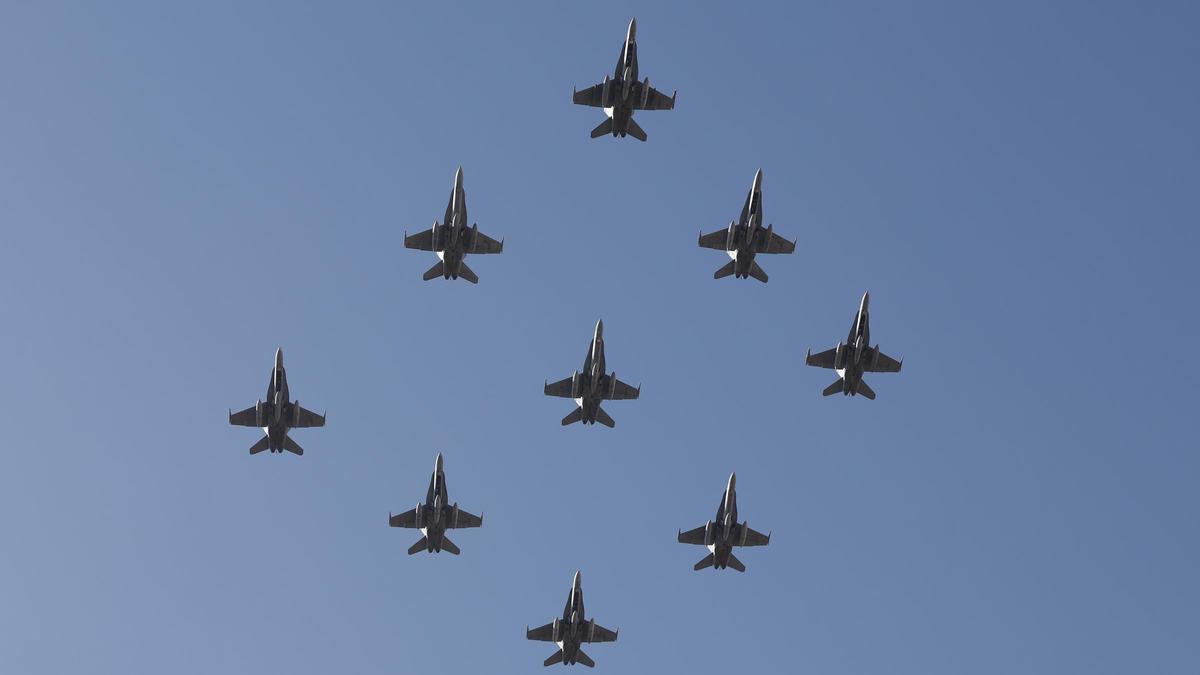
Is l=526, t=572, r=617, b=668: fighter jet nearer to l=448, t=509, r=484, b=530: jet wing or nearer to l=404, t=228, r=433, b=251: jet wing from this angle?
l=448, t=509, r=484, b=530: jet wing

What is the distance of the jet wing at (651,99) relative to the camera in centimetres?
12262

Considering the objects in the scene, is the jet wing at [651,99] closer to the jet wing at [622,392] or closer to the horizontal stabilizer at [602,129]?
the horizontal stabilizer at [602,129]

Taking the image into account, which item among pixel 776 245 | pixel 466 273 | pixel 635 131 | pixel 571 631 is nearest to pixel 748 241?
pixel 776 245

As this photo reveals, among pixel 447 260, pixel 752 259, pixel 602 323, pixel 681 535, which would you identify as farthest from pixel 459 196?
pixel 681 535

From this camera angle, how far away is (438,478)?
127062mm

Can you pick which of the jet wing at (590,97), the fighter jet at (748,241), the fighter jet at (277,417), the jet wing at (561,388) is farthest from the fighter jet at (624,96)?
the fighter jet at (277,417)

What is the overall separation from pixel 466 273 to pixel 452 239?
3.53m

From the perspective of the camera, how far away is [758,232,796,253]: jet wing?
415 feet

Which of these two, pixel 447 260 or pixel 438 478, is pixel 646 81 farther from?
pixel 438 478

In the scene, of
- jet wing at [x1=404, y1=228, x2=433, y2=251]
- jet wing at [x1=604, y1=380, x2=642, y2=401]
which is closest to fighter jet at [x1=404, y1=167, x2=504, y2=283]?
jet wing at [x1=404, y1=228, x2=433, y2=251]

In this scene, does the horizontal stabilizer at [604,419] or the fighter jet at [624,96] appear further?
the horizontal stabilizer at [604,419]

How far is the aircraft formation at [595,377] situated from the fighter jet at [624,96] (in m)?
0.07

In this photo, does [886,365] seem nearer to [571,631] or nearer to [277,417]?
[571,631]

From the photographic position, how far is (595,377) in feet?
415
